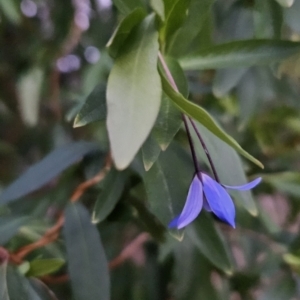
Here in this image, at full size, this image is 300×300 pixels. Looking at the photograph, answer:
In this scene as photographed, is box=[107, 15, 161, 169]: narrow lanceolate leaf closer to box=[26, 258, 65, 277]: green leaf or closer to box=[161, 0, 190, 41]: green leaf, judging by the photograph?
box=[161, 0, 190, 41]: green leaf

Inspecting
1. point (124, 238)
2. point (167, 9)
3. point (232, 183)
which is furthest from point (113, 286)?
point (167, 9)

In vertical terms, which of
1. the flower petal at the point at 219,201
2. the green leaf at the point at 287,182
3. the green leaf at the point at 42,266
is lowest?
the green leaf at the point at 287,182

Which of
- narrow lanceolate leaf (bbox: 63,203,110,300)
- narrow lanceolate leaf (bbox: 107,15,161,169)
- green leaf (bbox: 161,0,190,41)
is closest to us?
narrow lanceolate leaf (bbox: 107,15,161,169)

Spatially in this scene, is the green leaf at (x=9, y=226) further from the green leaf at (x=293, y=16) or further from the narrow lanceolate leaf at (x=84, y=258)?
the green leaf at (x=293, y=16)

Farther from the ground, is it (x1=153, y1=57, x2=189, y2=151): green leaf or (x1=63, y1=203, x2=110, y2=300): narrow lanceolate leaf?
(x1=153, y1=57, x2=189, y2=151): green leaf

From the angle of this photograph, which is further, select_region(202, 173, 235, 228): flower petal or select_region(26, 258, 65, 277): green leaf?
select_region(26, 258, 65, 277): green leaf

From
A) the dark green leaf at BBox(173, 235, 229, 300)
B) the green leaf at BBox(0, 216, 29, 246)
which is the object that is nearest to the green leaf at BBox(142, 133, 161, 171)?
the green leaf at BBox(0, 216, 29, 246)

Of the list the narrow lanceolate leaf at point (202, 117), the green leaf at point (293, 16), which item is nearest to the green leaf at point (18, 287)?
the narrow lanceolate leaf at point (202, 117)

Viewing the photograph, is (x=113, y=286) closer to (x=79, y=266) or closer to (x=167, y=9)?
(x=79, y=266)
